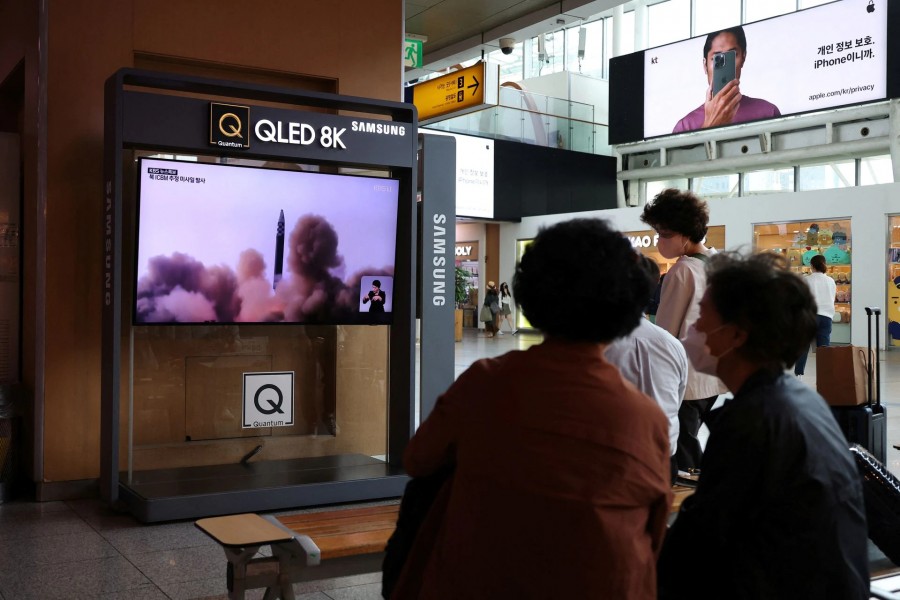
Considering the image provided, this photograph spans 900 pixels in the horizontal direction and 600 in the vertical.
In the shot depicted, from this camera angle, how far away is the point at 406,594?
1729 mm

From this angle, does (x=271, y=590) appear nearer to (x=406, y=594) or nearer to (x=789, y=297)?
(x=406, y=594)

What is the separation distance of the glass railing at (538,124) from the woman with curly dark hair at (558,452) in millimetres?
21260

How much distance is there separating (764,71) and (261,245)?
15368mm

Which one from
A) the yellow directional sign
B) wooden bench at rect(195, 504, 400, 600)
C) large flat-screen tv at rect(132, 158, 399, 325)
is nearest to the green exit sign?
the yellow directional sign

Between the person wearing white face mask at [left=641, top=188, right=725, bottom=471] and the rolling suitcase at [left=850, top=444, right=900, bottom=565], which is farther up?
the person wearing white face mask at [left=641, top=188, right=725, bottom=471]

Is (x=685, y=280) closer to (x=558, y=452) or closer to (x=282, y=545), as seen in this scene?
(x=282, y=545)

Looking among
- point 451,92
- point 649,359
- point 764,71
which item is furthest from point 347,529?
point 764,71

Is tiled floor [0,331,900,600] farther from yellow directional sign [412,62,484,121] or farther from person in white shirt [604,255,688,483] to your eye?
A: yellow directional sign [412,62,484,121]

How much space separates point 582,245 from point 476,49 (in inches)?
372

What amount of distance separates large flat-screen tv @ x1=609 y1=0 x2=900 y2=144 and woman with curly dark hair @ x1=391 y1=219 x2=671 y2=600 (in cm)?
1715

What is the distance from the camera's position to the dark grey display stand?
498cm

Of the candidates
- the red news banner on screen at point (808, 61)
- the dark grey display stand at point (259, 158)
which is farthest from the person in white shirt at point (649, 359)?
the red news banner on screen at point (808, 61)

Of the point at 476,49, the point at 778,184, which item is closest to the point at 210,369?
the point at 476,49

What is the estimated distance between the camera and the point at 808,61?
17.6 metres
